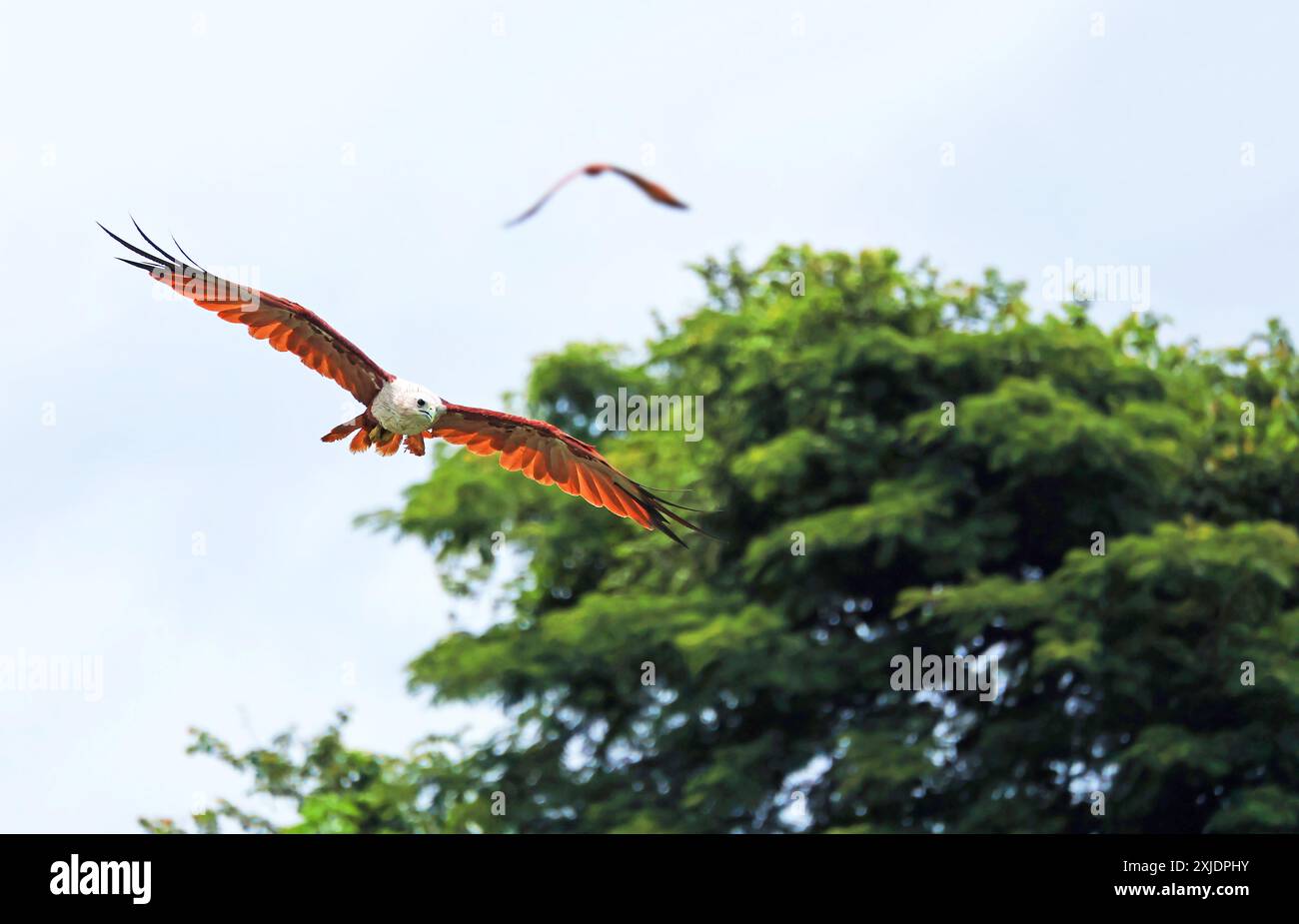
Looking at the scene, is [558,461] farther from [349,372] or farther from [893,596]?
[893,596]

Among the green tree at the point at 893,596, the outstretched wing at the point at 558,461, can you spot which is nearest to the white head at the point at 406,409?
the outstretched wing at the point at 558,461

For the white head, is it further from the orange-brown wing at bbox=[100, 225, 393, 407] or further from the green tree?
the green tree

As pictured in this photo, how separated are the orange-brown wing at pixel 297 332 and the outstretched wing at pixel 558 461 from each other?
0.86m

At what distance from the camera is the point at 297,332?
955 cm

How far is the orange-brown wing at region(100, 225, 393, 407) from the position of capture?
918 centimetres

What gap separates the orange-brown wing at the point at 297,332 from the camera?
918cm

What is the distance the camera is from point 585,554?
2645cm

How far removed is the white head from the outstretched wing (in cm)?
96

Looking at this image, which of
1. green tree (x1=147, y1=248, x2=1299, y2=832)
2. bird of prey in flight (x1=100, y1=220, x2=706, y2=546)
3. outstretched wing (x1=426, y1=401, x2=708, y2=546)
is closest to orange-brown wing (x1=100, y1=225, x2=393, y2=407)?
bird of prey in flight (x1=100, y1=220, x2=706, y2=546)

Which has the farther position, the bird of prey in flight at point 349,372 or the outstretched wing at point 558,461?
the outstretched wing at point 558,461

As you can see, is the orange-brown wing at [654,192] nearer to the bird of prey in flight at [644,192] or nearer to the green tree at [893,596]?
the bird of prey in flight at [644,192]

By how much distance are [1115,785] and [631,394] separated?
9478mm

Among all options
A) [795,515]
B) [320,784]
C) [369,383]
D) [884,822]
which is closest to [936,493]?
[795,515]
